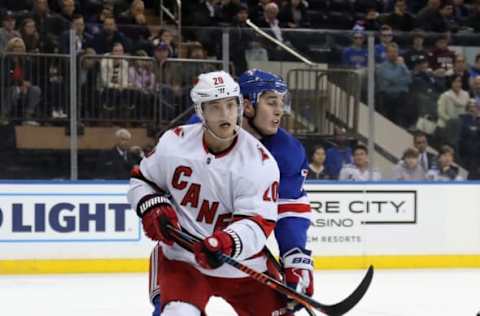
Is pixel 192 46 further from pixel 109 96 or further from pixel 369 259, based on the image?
pixel 369 259

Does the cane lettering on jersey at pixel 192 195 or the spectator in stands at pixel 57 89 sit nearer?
the cane lettering on jersey at pixel 192 195

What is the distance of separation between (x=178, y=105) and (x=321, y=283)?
1.87m

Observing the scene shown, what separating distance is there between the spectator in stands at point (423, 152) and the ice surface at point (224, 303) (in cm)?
94

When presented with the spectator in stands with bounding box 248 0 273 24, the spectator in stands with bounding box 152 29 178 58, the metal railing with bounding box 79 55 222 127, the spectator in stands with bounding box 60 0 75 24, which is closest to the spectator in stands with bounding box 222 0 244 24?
the spectator in stands with bounding box 248 0 273 24

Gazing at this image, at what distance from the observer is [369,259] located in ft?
27.0

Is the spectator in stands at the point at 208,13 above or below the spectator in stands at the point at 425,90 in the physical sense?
above

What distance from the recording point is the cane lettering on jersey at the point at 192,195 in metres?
3.40

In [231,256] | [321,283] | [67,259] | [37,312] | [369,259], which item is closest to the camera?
[231,256]

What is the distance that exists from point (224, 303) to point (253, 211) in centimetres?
275

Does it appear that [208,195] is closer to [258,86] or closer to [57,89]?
[258,86]

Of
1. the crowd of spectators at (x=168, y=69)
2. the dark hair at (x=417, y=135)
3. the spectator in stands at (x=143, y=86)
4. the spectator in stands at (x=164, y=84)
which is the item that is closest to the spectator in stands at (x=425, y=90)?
the crowd of spectators at (x=168, y=69)

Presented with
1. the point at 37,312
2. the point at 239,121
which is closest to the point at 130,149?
the point at 37,312

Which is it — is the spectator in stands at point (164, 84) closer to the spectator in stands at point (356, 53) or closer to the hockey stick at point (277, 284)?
→ the spectator in stands at point (356, 53)

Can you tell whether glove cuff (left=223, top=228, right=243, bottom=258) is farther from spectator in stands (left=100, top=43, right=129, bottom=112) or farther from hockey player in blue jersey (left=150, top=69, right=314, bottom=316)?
spectator in stands (left=100, top=43, right=129, bottom=112)
